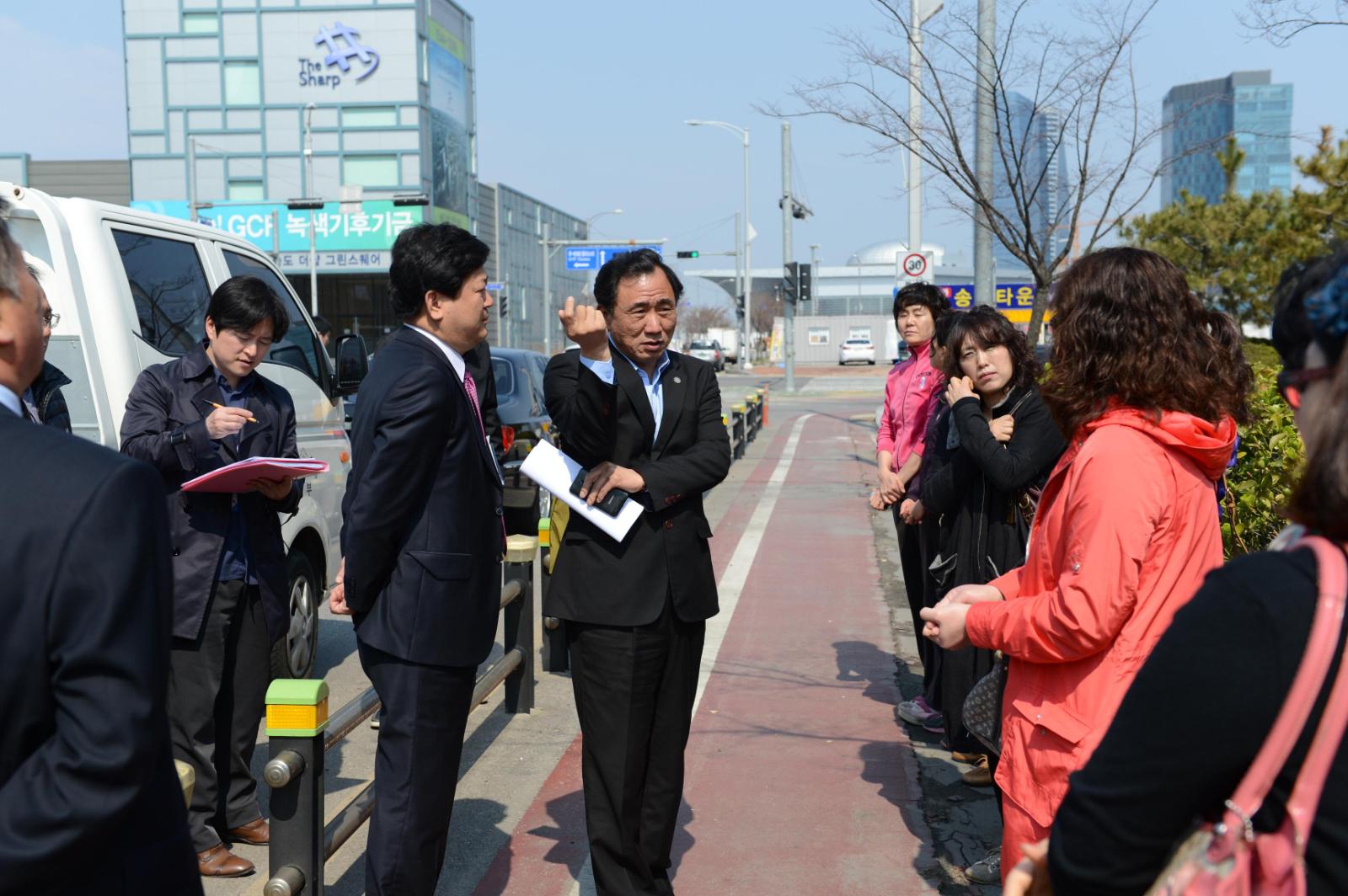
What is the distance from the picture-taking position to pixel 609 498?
3.50 m

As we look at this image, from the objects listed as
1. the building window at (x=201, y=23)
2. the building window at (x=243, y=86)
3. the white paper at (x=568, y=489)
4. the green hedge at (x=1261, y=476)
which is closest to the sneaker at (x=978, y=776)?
the green hedge at (x=1261, y=476)

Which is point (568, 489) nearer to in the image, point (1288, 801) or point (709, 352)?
point (1288, 801)

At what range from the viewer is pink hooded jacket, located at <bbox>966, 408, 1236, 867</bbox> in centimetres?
238

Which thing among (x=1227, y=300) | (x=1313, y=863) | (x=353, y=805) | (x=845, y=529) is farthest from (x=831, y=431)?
(x=1313, y=863)

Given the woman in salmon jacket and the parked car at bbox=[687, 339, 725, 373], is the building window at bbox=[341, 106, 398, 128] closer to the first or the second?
the parked car at bbox=[687, 339, 725, 373]

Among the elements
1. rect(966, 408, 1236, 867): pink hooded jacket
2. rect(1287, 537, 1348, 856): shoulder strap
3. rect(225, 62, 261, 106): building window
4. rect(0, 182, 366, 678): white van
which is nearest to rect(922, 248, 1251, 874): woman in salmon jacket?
rect(966, 408, 1236, 867): pink hooded jacket

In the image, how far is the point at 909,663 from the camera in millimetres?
6965

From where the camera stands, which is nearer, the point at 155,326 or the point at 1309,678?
the point at 1309,678

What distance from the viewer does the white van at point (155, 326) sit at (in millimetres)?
4789

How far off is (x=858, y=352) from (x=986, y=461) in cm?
6046

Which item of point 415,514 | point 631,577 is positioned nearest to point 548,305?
point 631,577

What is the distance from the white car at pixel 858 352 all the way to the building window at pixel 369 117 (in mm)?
27562

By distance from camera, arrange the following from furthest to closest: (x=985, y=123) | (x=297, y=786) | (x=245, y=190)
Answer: (x=245, y=190) → (x=985, y=123) → (x=297, y=786)

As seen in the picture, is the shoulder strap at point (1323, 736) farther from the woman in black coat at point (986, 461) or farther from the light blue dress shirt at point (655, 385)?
the woman in black coat at point (986, 461)
